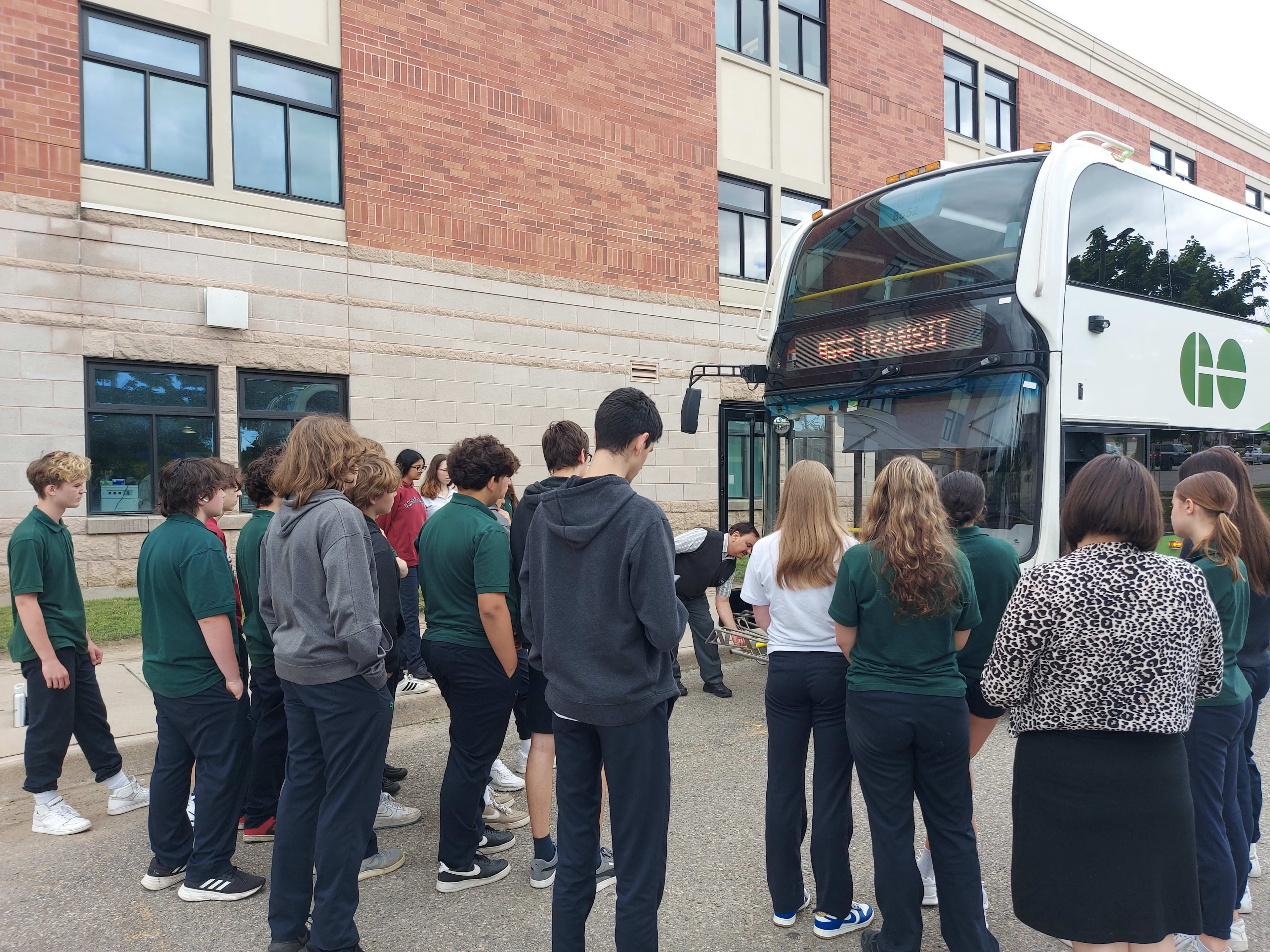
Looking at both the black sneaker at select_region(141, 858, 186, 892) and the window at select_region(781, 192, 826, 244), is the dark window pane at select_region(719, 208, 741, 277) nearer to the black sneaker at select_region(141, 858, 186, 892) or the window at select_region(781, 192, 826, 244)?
the window at select_region(781, 192, 826, 244)

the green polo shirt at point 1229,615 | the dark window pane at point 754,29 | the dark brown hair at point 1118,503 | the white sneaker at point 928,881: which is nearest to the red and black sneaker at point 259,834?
the white sneaker at point 928,881

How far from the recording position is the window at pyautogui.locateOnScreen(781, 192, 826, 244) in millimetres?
15062

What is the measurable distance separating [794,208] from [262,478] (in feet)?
42.9

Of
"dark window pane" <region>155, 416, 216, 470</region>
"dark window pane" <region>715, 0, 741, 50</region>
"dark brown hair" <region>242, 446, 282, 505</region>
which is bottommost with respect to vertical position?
"dark brown hair" <region>242, 446, 282, 505</region>

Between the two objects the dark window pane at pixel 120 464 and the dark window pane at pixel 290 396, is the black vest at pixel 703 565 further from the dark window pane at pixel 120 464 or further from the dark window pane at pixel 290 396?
the dark window pane at pixel 120 464

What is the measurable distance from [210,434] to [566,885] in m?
8.72

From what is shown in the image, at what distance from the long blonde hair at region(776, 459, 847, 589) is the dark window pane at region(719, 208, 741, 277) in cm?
1148

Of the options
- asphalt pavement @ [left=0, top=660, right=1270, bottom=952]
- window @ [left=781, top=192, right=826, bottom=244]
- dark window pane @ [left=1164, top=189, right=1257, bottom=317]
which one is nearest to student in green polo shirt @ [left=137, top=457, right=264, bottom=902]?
asphalt pavement @ [left=0, top=660, right=1270, bottom=952]

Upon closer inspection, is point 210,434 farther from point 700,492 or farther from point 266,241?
point 700,492

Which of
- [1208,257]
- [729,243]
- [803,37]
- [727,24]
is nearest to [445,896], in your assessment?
[1208,257]

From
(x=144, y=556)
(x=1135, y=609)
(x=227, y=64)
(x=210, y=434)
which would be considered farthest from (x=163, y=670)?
(x=227, y=64)

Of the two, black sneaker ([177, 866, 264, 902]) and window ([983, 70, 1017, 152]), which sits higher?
window ([983, 70, 1017, 152])

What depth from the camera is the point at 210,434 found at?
9.80 metres

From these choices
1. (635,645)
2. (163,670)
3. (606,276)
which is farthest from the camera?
(606,276)
